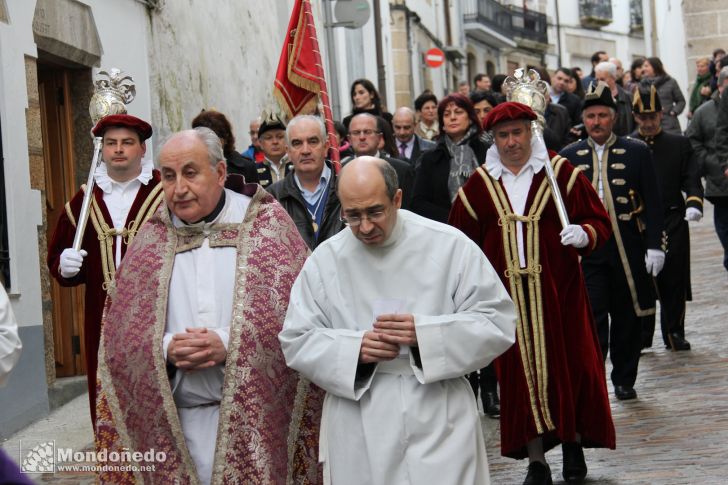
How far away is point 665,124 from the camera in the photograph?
1892cm

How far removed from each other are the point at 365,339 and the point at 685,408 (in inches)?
187

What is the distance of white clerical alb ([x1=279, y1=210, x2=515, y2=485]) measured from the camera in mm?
5113

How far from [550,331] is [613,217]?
237cm

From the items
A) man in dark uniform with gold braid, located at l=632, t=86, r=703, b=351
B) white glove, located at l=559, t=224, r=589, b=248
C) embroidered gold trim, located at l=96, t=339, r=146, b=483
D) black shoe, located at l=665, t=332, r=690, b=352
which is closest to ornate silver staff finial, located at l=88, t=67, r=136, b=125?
white glove, located at l=559, t=224, r=589, b=248

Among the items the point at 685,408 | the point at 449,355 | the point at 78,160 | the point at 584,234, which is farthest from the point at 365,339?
the point at 78,160

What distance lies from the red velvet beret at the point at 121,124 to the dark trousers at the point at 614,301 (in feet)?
10.9

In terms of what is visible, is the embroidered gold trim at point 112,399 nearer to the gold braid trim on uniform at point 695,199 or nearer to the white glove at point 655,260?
the white glove at point 655,260

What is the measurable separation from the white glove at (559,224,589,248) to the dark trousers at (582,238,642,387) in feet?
6.68

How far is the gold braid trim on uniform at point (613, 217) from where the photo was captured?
9.59m

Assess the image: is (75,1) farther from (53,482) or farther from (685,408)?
(685,408)

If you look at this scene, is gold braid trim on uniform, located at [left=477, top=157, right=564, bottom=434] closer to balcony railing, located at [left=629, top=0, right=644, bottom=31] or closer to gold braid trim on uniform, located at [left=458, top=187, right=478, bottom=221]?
gold braid trim on uniform, located at [left=458, top=187, right=478, bottom=221]

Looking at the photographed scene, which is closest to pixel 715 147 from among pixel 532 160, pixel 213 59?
pixel 213 59

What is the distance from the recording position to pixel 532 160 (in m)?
7.77
